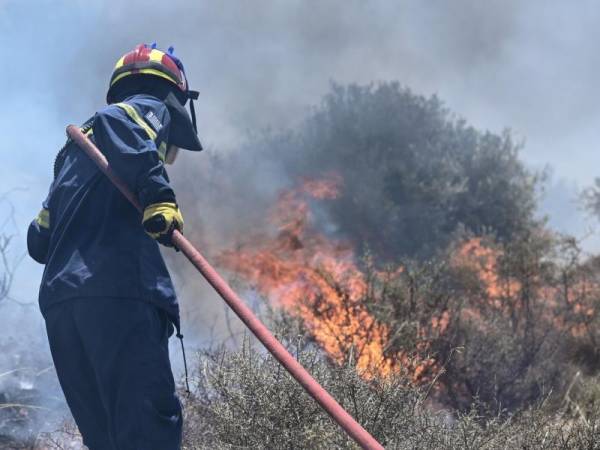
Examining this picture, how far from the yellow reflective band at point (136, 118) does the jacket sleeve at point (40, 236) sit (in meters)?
0.50

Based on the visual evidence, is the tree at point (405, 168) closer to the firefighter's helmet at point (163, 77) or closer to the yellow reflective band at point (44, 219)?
the firefighter's helmet at point (163, 77)

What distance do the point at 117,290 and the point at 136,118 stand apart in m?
0.61

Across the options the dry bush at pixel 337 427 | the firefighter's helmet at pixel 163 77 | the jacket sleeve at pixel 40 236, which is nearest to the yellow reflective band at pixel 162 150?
the firefighter's helmet at pixel 163 77

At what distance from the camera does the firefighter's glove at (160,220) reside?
227 cm

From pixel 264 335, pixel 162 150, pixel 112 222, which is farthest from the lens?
pixel 162 150

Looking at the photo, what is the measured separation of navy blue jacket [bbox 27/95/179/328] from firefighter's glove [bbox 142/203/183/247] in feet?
0.11

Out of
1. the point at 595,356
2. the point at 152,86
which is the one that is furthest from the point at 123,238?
the point at 595,356

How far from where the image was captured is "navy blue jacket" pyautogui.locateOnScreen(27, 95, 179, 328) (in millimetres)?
2338

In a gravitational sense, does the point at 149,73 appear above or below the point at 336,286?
below

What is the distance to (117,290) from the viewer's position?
2.33 meters

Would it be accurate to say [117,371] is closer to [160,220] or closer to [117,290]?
[117,290]

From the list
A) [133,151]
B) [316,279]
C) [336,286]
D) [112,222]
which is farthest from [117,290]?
[316,279]

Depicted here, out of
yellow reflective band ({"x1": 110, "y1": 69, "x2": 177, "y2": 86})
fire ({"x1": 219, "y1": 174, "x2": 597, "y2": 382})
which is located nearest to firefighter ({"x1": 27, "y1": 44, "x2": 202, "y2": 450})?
yellow reflective band ({"x1": 110, "y1": 69, "x2": 177, "y2": 86})

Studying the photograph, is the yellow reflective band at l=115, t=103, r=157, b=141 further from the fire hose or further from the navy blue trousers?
the navy blue trousers
